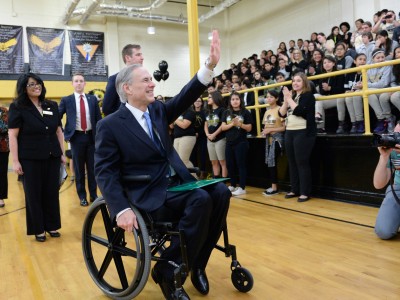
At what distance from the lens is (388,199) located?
2652 millimetres

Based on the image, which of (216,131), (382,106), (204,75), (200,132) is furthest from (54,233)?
(382,106)

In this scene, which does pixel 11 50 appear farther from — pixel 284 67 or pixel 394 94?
pixel 394 94

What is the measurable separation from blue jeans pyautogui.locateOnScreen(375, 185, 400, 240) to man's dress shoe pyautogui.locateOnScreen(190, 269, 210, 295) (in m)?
1.36

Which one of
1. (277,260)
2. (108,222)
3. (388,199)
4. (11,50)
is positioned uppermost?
(11,50)

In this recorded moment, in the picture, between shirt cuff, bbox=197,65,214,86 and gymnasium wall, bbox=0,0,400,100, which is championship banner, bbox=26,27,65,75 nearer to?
gymnasium wall, bbox=0,0,400,100

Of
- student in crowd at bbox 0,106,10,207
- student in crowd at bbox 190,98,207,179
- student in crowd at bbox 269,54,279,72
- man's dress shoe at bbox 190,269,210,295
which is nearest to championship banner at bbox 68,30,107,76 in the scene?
student in crowd at bbox 269,54,279,72

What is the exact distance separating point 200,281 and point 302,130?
95.8 inches

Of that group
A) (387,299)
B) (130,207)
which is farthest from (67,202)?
(387,299)

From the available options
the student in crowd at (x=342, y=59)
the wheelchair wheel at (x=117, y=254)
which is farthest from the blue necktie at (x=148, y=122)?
the student in crowd at (x=342, y=59)

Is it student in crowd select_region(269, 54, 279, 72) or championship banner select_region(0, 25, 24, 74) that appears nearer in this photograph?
student in crowd select_region(269, 54, 279, 72)

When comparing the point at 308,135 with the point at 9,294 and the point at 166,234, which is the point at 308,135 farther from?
the point at 9,294

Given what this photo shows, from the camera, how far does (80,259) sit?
100 inches

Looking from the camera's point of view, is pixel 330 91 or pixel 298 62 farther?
pixel 298 62

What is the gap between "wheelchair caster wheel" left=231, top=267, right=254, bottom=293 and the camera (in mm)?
1848
